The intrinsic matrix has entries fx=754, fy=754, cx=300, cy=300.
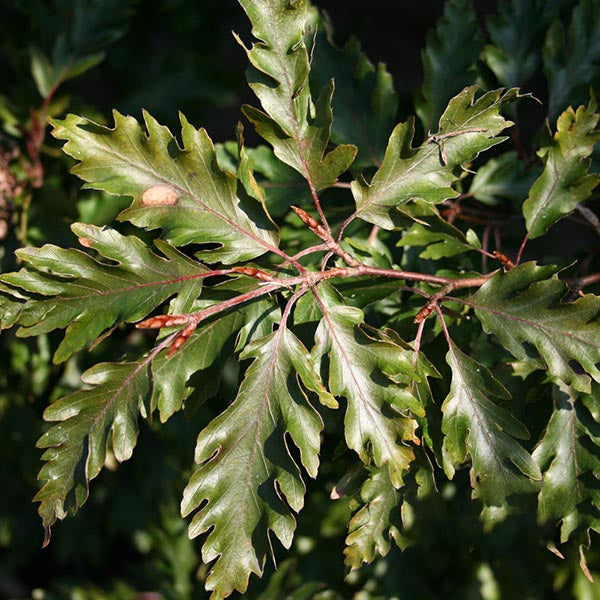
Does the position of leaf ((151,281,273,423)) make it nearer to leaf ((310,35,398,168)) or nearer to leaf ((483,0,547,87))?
leaf ((310,35,398,168))

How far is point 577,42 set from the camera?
1387mm

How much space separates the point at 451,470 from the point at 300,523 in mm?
1009

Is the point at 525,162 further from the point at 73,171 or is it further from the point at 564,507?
the point at 73,171

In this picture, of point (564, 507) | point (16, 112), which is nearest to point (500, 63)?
point (564, 507)

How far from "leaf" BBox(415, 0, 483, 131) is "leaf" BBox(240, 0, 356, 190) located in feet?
1.22

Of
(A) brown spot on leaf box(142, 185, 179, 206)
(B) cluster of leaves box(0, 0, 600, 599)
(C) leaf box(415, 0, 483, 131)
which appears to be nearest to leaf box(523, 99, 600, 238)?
(B) cluster of leaves box(0, 0, 600, 599)

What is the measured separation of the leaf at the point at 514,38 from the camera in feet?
4.75

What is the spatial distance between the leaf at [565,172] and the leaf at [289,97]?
1.08 ft

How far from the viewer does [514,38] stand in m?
1.46

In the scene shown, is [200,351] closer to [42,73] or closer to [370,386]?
[370,386]

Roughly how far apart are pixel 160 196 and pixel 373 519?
56 centimetres

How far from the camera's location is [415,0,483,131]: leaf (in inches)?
55.0

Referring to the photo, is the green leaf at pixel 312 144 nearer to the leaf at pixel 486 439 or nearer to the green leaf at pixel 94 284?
the green leaf at pixel 94 284

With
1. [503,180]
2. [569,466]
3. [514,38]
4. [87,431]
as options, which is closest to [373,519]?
[569,466]
